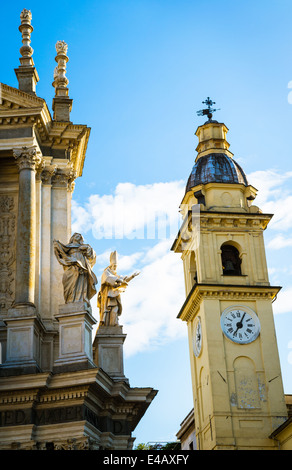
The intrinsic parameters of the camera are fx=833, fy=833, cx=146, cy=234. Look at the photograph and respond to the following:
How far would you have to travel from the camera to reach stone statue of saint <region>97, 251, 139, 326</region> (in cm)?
2100

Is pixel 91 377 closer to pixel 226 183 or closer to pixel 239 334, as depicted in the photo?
pixel 239 334

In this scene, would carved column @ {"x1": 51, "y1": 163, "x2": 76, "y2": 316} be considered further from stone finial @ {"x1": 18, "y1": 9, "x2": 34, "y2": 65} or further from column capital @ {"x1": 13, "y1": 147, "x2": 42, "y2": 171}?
stone finial @ {"x1": 18, "y1": 9, "x2": 34, "y2": 65}

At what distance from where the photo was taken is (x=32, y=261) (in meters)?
19.9

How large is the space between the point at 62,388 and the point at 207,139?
32974mm

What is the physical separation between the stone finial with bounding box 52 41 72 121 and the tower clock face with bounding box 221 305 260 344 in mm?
21177

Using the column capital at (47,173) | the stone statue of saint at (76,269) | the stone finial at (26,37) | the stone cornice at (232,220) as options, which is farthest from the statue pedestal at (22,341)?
the stone cornice at (232,220)

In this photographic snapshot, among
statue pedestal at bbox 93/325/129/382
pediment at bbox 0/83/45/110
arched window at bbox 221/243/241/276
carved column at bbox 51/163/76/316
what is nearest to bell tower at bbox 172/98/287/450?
arched window at bbox 221/243/241/276

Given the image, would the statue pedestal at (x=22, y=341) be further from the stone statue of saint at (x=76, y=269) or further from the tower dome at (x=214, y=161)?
the tower dome at (x=214, y=161)

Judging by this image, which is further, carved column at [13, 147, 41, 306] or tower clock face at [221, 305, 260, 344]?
tower clock face at [221, 305, 260, 344]

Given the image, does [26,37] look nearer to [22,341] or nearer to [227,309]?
[22,341]

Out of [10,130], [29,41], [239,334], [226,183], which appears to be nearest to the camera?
[10,130]

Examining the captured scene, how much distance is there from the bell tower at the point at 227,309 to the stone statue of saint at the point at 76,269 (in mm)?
21302
